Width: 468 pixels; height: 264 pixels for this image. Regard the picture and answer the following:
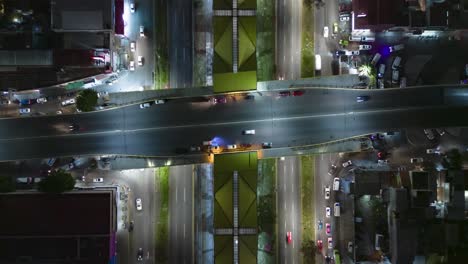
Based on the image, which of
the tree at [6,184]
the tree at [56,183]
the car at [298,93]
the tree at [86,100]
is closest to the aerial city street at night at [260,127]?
the car at [298,93]

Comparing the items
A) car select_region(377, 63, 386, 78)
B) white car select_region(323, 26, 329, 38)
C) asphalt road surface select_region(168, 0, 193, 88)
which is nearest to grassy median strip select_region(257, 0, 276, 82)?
white car select_region(323, 26, 329, 38)

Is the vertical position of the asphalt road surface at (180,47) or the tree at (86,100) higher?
the asphalt road surface at (180,47)

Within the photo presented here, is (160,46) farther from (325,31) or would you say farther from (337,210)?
(337,210)

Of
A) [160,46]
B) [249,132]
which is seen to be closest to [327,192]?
[249,132]

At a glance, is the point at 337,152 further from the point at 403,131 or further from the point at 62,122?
the point at 62,122

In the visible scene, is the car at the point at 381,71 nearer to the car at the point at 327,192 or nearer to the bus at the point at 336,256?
the car at the point at 327,192

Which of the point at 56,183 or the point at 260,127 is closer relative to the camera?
the point at 56,183

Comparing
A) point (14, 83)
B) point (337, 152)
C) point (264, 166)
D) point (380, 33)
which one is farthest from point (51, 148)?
point (380, 33)
